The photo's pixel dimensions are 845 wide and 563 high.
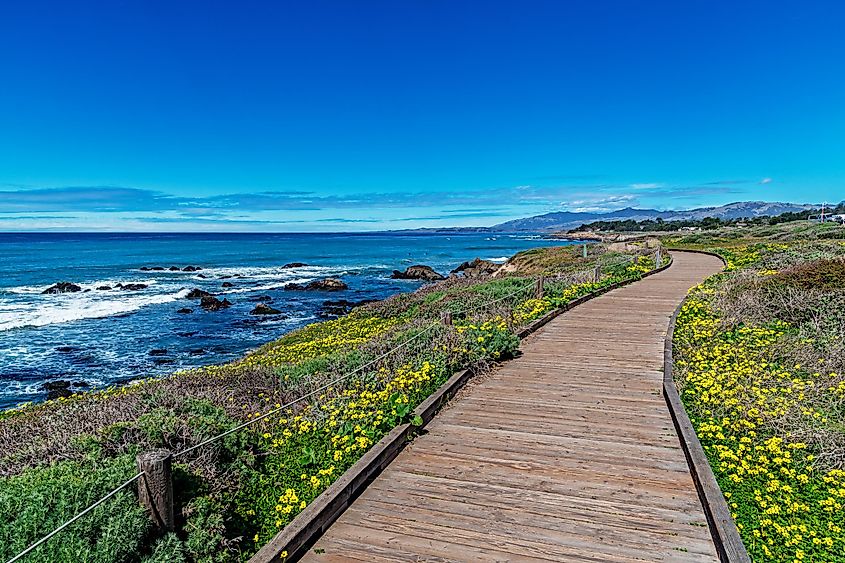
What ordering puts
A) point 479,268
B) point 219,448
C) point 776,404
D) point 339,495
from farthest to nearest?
point 479,268 < point 776,404 < point 219,448 < point 339,495

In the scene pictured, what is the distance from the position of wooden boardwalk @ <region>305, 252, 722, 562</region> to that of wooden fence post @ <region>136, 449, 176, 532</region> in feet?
4.06

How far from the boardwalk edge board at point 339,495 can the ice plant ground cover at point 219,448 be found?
8.9 inches

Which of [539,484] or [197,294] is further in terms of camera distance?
[197,294]

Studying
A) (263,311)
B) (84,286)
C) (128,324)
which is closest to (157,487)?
(128,324)


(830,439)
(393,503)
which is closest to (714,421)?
(830,439)

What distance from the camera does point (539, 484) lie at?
5551mm

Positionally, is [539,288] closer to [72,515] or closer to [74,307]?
[72,515]

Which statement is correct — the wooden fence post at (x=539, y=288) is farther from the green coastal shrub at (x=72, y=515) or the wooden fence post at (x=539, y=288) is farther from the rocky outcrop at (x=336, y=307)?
the rocky outcrop at (x=336, y=307)

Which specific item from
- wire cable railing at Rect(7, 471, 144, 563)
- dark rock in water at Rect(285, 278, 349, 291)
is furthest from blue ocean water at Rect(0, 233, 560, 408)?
wire cable railing at Rect(7, 471, 144, 563)

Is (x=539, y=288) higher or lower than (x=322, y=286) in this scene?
higher

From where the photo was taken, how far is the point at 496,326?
11109 mm

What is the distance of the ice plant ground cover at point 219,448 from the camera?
13.3 feet

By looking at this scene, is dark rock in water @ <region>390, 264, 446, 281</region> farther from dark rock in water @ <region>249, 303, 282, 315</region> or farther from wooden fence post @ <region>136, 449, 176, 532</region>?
wooden fence post @ <region>136, 449, 176, 532</region>

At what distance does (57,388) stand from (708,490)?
1882cm
